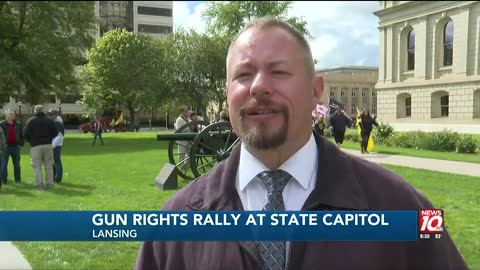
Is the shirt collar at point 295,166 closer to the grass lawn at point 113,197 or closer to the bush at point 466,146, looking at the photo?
the grass lawn at point 113,197

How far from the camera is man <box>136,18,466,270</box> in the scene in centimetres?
180

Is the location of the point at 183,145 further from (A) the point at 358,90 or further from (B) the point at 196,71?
(A) the point at 358,90

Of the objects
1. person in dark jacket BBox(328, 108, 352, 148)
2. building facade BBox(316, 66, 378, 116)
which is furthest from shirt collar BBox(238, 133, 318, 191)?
building facade BBox(316, 66, 378, 116)

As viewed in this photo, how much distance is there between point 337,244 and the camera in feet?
6.04

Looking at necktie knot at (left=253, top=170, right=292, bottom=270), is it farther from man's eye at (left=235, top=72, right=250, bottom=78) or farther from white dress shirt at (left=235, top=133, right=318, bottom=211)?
man's eye at (left=235, top=72, right=250, bottom=78)

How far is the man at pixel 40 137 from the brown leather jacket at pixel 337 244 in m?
9.07

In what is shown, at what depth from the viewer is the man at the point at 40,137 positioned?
10375 mm

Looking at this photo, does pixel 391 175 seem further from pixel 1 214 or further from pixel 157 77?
pixel 157 77

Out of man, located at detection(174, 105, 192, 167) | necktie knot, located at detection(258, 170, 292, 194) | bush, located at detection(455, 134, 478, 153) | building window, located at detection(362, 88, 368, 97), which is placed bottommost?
bush, located at detection(455, 134, 478, 153)

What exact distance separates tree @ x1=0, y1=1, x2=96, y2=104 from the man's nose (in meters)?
0.84

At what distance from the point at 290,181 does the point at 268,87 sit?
1.21 ft

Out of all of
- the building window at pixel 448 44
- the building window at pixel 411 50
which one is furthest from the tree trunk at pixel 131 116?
the building window at pixel 411 50

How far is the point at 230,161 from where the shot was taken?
6.60 feet

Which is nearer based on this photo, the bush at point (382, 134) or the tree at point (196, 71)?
the bush at point (382, 134)
